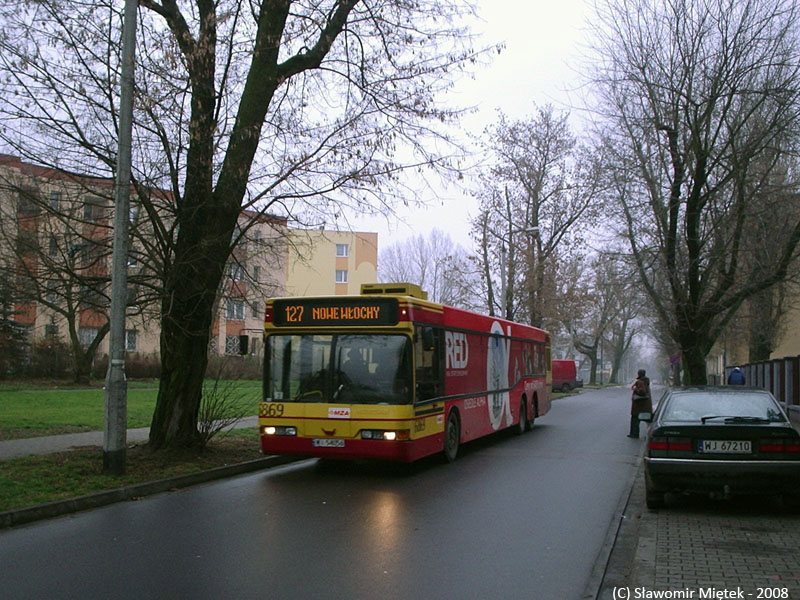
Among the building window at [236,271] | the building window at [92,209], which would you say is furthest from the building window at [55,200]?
the building window at [236,271]

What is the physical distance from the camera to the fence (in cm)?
1841

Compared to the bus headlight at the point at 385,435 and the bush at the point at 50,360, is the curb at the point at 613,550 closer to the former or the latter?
the bus headlight at the point at 385,435

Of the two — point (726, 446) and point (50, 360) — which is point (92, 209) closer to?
point (726, 446)

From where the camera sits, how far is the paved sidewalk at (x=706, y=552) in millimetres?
5824

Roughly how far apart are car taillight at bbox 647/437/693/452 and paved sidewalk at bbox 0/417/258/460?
952 centimetres

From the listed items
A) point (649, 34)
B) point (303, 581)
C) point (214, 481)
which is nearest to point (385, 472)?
point (214, 481)

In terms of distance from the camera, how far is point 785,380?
787 inches

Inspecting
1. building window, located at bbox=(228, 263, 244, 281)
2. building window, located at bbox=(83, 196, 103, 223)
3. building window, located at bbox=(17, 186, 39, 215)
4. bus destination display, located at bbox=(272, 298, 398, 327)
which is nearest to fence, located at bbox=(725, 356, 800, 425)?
bus destination display, located at bbox=(272, 298, 398, 327)

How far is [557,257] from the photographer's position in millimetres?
41812

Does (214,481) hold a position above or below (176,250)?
below

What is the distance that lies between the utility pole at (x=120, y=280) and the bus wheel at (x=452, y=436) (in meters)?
5.59

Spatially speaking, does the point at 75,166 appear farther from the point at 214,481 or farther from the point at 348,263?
the point at 348,263

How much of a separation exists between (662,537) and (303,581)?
372cm

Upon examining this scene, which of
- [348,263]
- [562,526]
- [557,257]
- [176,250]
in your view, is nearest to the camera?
[562,526]
